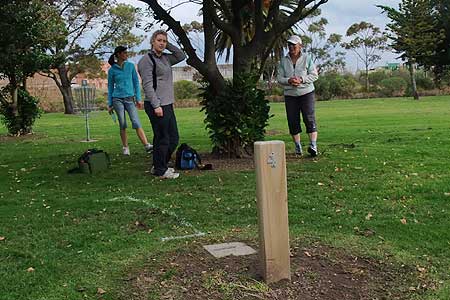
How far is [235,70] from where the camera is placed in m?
8.68

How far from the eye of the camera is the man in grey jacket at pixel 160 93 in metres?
7.02

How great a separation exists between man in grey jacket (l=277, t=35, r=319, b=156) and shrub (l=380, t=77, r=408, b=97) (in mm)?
39340

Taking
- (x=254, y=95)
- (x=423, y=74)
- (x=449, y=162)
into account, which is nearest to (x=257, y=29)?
(x=254, y=95)

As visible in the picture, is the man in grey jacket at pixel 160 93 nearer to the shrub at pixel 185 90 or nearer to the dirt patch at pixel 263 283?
the dirt patch at pixel 263 283

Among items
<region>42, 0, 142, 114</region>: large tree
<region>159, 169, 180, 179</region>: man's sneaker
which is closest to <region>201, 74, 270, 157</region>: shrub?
<region>159, 169, 180, 179</region>: man's sneaker

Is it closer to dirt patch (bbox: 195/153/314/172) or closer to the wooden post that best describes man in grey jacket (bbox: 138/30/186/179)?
dirt patch (bbox: 195/153/314/172)

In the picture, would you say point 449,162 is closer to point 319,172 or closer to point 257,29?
point 319,172

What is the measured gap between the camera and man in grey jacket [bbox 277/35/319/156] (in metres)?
8.45

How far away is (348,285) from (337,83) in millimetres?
44807

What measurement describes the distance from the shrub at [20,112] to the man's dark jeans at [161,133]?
10319mm

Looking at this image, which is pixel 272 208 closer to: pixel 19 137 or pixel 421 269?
pixel 421 269

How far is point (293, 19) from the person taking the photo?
28.7 ft

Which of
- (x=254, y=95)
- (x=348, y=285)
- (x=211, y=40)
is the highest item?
(x=211, y=40)

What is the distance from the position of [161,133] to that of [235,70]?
79.5 inches
